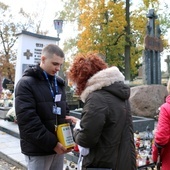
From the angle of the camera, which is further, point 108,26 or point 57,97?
point 108,26

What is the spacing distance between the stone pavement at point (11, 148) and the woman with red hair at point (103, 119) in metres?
2.68

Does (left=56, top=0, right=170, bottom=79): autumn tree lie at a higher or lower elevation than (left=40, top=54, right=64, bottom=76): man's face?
higher

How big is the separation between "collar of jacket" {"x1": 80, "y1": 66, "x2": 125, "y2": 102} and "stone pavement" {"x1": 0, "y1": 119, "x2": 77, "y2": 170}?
2828mm

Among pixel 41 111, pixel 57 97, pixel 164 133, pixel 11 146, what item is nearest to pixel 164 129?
pixel 164 133

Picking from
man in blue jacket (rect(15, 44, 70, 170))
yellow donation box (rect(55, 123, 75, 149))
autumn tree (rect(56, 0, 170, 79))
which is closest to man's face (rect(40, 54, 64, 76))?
man in blue jacket (rect(15, 44, 70, 170))

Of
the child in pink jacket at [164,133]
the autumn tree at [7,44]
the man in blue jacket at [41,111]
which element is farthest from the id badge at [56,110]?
the autumn tree at [7,44]

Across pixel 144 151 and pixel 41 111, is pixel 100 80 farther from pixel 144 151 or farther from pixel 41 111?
pixel 144 151

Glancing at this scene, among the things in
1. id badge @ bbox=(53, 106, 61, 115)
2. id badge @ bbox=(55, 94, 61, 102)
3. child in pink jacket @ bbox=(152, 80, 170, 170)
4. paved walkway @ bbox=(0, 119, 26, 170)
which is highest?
id badge @ bbox=(55, 94, 61, 102)

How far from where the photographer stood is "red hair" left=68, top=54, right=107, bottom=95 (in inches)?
85.4

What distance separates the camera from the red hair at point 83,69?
2.17m

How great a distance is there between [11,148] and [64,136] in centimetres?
377

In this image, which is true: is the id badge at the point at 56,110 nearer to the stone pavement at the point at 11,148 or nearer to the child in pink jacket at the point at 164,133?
the child in pink jacket at the point at 164,133

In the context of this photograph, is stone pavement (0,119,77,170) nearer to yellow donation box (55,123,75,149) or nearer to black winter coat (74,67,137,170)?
yellow donation box (55,123,75,149)

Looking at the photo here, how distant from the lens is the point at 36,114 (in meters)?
2.39
